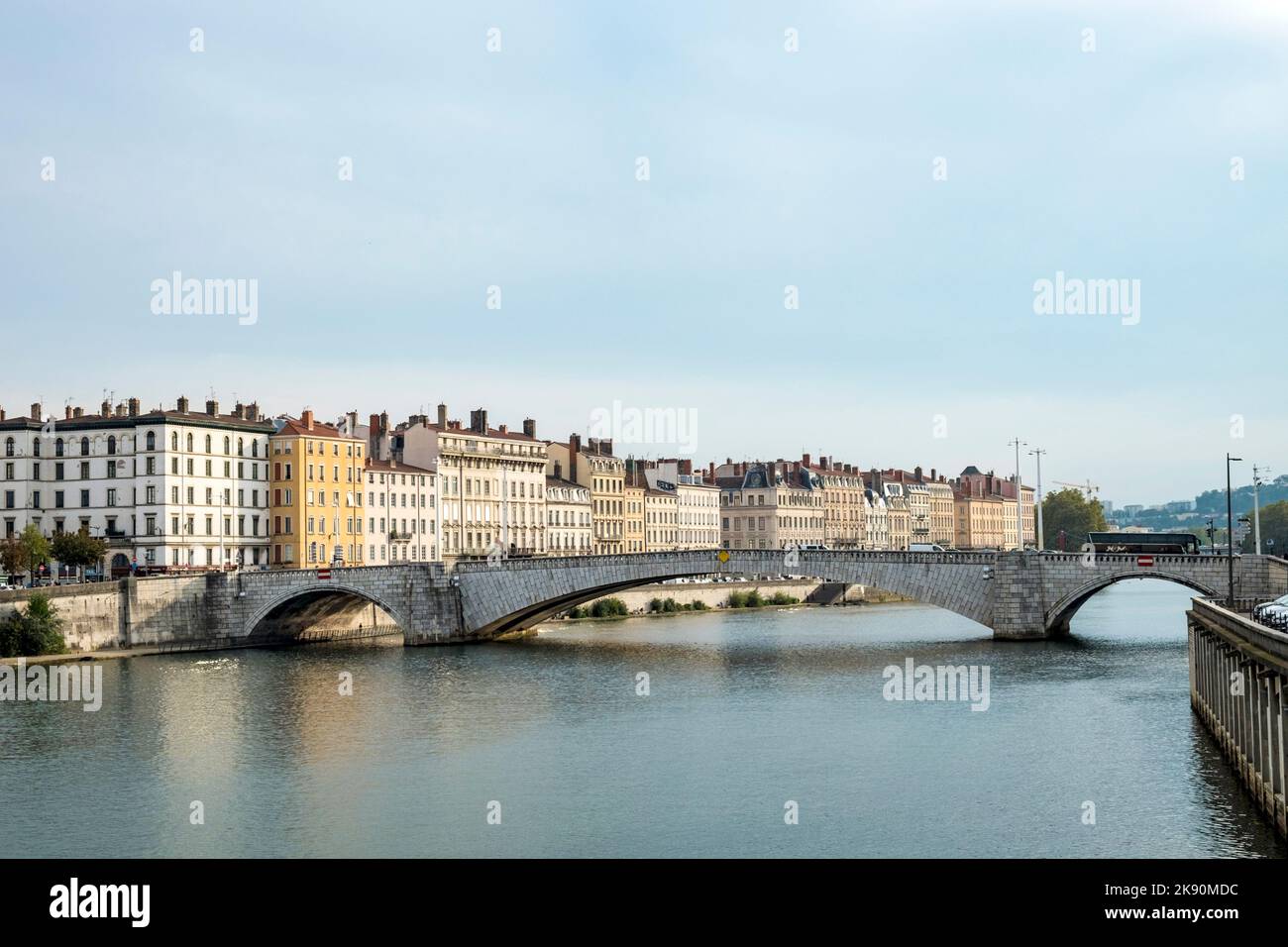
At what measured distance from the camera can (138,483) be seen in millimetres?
86562

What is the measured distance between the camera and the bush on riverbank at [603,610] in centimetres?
9919

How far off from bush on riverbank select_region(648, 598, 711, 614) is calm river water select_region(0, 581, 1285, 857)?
126 ft

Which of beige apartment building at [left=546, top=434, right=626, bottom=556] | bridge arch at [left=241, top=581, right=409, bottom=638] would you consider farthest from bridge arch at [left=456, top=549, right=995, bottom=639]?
beige apartment building at [left=546, top=434, right=626, bottom=556]

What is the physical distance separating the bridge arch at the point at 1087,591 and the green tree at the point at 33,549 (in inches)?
1854

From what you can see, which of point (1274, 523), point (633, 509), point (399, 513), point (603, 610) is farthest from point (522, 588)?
point (1274, 523)

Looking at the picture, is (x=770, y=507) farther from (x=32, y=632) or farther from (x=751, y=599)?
(x=32, y=632)

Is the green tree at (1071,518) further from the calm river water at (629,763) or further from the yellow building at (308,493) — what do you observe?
the calm river water at (629,763)

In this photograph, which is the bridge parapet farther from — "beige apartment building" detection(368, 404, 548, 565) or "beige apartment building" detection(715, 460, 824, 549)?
"beige apartment building" detection(715, 460, 824, 549)

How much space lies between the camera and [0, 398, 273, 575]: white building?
86.2 m

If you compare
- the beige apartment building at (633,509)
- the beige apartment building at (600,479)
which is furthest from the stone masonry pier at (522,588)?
the beige apartment building at (633,509)
